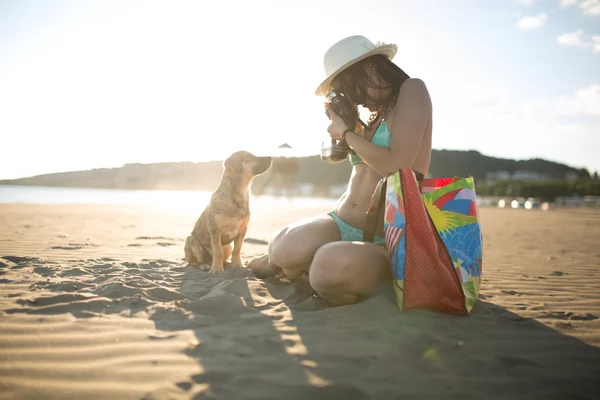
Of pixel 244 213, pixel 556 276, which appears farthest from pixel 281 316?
pixel 556 276

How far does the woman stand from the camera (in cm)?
266

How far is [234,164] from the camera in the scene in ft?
15.4

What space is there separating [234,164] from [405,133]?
256cm

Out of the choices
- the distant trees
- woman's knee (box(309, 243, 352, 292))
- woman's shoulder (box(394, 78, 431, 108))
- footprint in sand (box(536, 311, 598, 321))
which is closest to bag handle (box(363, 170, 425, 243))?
woman's knee (box(309, 243, 352, 292))

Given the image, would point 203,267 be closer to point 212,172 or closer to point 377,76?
point 377,76

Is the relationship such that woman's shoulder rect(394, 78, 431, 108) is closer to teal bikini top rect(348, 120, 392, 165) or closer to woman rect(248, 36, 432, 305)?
woman rect(248, 36, 432, 305)

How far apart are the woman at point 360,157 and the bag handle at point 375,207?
0.11 meters

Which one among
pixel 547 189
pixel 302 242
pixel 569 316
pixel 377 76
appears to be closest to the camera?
pixel 569 316

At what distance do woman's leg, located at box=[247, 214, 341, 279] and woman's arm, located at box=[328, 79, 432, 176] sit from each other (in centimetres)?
75

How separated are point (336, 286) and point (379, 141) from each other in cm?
115

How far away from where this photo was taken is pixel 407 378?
5.75ft

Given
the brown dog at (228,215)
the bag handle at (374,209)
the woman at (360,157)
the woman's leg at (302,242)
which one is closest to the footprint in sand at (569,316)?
the woman at (360,157)

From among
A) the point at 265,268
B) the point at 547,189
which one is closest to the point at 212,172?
the point at 547,189

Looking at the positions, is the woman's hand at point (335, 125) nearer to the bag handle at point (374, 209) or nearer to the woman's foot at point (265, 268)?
the bag handle at point (374, 209)
